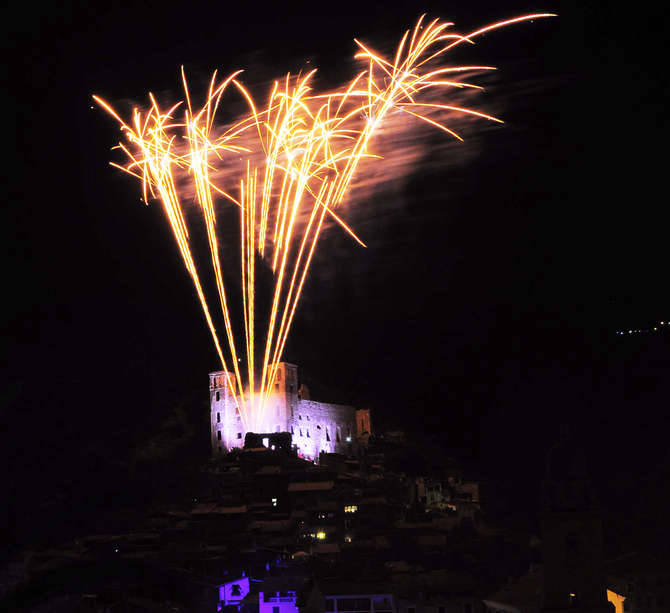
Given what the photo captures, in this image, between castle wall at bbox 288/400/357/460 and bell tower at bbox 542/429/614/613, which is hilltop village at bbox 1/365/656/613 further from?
castle wall at bbox 288/400/357/460

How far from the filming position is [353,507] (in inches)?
1594

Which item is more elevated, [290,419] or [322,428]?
[290,419]

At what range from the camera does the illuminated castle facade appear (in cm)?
5419

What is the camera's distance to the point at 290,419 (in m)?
55.4

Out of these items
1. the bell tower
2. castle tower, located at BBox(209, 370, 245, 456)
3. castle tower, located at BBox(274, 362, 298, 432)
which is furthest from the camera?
castle tower, located at BBox(274, 362, 298, 432)

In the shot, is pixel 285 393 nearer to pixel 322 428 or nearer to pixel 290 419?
pixel 290 419

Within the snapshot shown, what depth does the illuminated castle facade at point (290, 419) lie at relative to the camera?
54188 mm

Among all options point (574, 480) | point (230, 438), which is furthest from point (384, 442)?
point (574, 480)

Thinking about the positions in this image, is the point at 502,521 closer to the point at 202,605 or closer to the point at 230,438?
the point at 230,438

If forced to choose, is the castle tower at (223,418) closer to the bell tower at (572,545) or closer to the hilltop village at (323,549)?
the hilltop village at (323,549)

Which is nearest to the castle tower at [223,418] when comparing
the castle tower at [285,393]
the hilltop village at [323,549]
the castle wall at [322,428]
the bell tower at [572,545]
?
the hilltop village at [323,549]

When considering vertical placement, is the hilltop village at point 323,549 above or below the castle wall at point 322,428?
below

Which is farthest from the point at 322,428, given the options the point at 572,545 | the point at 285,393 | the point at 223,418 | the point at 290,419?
the point at 572,545

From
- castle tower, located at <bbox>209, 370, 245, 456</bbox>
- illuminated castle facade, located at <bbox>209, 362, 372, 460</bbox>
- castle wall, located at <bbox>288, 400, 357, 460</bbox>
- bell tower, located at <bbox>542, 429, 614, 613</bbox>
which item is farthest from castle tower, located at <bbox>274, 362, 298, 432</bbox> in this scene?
bell tower, located at <bbox>542, 429, 614, 613</bbox>
